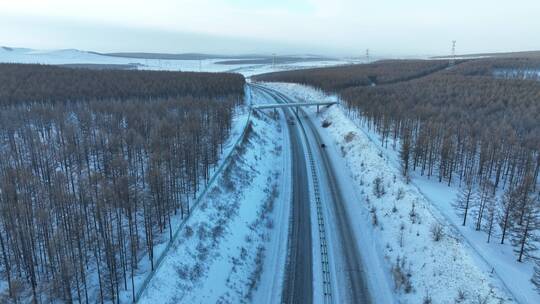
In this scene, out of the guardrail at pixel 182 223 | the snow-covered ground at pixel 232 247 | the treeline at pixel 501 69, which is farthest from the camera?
the treeline at pixel 501 69

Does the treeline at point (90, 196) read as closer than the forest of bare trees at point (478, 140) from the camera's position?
Yes

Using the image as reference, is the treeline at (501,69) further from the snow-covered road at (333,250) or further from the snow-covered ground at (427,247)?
the snow-covered road at (333,250)

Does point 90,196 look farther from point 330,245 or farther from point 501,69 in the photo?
point 501,69

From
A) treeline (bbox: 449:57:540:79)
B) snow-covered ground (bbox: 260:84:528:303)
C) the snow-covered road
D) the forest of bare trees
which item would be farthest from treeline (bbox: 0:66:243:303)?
treeline (bbox: 449:57:540:79)

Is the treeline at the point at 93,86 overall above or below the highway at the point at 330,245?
above

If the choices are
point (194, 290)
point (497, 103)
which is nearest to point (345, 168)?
point (194, 290)

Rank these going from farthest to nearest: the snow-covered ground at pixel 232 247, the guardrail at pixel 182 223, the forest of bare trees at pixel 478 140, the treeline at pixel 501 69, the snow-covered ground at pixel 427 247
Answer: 1. the treeline at pixel 501 69
2. the forest of bare trees at pixel 478 140
3. the snow-covered ground at pixel 232 247
4. the snow-covered ground at pixel 427 247
5. the guardrail at pixel 182 223

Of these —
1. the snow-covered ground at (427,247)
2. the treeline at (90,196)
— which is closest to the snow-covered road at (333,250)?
the snow-covered ground at (427,247)
